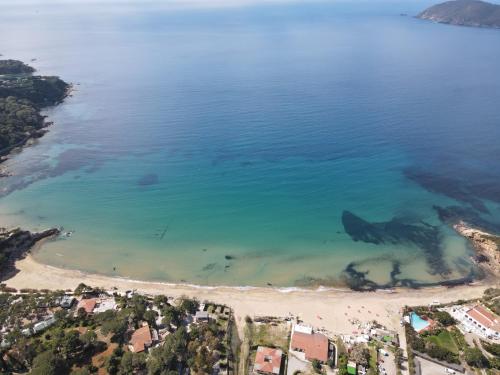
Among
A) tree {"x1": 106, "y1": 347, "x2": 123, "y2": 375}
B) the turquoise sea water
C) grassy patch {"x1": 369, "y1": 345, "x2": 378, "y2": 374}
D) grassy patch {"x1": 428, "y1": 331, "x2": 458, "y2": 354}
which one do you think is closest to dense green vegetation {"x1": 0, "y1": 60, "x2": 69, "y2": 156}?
the turquoise sea water

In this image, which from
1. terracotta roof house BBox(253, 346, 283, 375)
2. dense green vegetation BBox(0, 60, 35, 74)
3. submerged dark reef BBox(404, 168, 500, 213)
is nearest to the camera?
terracotta roof house BBox(253, 346, 283, 375)

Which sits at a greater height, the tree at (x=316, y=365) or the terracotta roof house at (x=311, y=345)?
the terracotta roof house at (x=311, y=345)

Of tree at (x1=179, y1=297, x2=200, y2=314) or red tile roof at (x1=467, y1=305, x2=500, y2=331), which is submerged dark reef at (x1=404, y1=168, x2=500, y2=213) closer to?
red tile roof at (x1=467, y1=305, x2=500, y2=331)

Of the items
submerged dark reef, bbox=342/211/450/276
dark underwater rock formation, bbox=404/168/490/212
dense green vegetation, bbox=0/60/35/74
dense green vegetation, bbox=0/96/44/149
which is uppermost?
dense green vegetation, bbox=0/60/35/74

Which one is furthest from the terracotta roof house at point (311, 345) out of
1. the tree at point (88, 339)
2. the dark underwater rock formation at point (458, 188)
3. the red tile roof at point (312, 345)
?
the dark underwater rock formation at point (458, 188)

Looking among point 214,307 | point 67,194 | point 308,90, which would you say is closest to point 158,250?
point 214,307

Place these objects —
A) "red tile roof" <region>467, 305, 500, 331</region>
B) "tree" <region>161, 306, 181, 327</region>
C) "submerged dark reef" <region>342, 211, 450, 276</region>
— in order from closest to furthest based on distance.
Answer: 1. "red tile roof" <region>467, 305, 500, 331</region>
2. "tree" <region>161, 306, 181, 327</region>
3. "submerged dark reef" <region>342, 211, 450, 276</region>

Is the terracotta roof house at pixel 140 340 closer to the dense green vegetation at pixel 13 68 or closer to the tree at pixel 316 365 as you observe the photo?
the tree at pixel 316 365

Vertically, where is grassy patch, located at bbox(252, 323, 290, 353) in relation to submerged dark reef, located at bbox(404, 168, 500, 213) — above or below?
below
